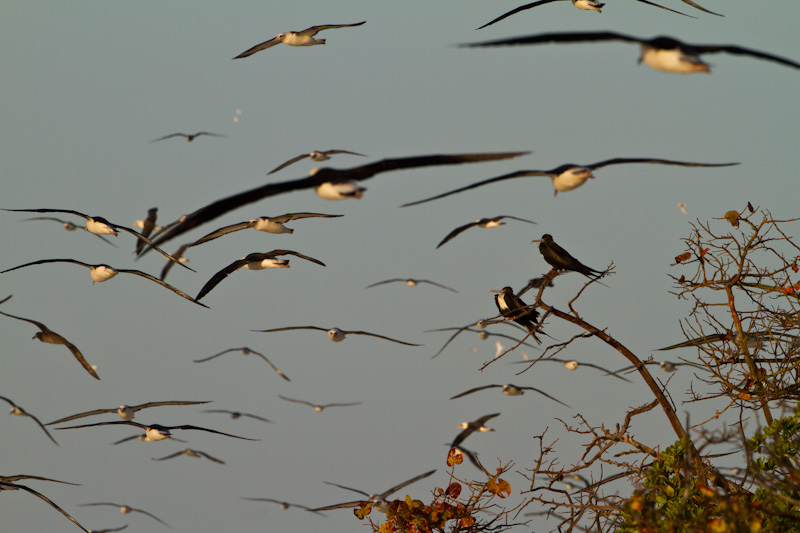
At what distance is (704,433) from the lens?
7.52m

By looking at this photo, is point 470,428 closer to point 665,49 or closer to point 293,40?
point 293,40

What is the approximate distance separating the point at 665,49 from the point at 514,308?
604 centimetres

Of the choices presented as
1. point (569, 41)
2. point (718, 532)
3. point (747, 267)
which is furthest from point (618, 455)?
point (569, 41)

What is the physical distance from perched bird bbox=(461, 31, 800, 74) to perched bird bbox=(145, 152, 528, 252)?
4.45ft

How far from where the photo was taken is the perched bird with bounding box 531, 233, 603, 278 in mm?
11898

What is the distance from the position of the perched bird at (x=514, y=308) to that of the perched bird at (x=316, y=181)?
4.12m

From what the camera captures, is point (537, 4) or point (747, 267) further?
point (537, 4)

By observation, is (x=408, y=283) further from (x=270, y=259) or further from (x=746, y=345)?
(x=746, y=345)

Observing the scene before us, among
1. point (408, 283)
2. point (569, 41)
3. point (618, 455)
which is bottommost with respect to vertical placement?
point (618, 455)

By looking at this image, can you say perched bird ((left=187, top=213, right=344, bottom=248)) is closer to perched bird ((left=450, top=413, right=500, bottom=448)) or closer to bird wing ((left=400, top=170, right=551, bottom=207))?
bird wing ((left=400, top=170, right=551, bottom=207))

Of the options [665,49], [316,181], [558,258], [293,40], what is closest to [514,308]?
[558,258]

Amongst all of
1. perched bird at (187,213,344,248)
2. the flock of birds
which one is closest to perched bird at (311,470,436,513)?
the flock of birds

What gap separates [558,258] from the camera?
12070 mm

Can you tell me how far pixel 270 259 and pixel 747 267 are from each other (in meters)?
8.10
